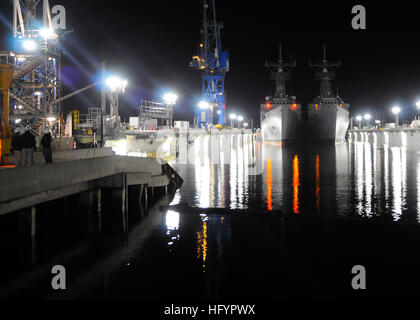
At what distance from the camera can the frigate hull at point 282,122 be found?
94.9 m

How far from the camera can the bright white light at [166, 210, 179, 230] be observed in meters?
18.8

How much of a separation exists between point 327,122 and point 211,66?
99.6 feet

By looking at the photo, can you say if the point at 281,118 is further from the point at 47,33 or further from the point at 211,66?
the point at 47,33

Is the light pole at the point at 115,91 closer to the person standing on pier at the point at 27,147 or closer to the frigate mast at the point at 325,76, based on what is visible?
the person standing on pier at the point at 27,147

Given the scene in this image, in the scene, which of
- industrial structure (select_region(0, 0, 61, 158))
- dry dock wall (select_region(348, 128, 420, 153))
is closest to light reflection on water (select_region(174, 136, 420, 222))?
industrial structure (select_region(0, 0, 61, 158))

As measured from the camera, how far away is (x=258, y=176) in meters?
37.4

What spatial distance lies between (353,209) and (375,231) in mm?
4812

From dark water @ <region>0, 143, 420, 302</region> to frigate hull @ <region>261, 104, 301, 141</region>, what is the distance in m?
69.2

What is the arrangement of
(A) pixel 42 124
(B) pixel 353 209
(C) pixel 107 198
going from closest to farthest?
(B) pixel 353 209 → (C) pixel 107 198 → (A) pixel 42 124

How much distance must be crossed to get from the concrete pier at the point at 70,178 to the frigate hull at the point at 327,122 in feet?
251

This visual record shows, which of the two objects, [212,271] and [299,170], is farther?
[299,170]

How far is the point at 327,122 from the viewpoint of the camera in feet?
321
